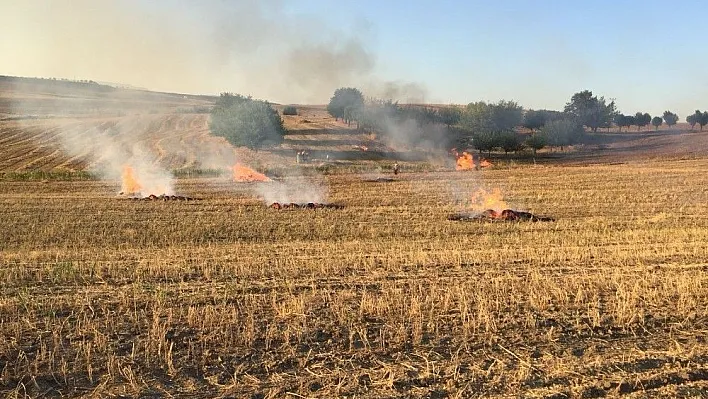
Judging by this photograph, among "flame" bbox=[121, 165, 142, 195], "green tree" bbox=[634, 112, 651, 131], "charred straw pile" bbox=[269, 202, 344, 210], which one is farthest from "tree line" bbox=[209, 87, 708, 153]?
"charred straw pile" bbox=[269, 202, 344, 210]

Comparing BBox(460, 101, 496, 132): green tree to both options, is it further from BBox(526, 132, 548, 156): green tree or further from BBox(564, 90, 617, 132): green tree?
BBox(564, 90, 617, 132): green tree

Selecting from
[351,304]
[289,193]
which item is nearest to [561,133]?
[289,193]

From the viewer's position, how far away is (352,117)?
84125 mm

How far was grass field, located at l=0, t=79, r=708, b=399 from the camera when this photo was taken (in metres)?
6.47

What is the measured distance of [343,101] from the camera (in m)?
88.6

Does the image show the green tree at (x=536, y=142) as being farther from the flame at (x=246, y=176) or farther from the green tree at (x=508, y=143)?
the flame at (x=246, y=176)

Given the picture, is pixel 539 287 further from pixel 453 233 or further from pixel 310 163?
pixel 310 163

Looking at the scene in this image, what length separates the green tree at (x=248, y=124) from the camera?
60.9 m

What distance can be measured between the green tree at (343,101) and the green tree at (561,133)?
87.0 feet

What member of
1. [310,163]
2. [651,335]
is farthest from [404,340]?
[310,163]

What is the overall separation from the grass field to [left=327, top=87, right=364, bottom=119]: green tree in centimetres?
6462

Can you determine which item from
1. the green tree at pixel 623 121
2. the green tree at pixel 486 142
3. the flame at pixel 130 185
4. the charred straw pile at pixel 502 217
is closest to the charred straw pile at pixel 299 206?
the charred straw pile at pixel 502 217

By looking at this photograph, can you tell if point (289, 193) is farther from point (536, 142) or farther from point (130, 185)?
point (536, 142)

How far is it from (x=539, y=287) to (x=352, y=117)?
74.8 metres
